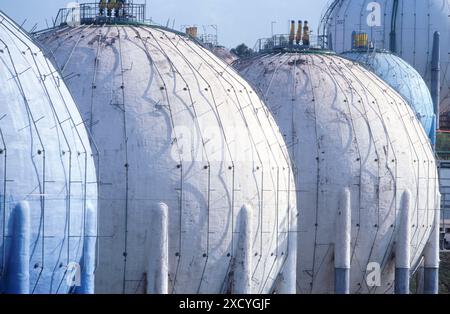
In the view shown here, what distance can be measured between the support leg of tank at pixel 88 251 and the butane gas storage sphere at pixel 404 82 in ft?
129

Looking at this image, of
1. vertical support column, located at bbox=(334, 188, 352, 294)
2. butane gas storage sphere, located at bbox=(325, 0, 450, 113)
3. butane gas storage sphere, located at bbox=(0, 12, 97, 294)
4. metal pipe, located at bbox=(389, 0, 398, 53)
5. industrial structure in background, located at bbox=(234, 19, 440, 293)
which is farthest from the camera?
butane gas storage sphere, located at bbox=(325, 0, 450, 113)

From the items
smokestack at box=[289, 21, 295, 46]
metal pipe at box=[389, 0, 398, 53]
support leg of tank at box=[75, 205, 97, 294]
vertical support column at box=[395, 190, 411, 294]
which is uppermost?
metal pipe at box=[389, 0, 398, 53]

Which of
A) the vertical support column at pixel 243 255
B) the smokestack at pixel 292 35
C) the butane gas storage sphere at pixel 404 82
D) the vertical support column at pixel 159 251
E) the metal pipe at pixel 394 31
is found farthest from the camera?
the metal pipe at pixel 394 31

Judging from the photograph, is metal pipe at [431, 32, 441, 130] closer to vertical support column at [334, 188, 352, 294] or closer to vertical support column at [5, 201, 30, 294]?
vertical support column at [334, 188, 352, 294]

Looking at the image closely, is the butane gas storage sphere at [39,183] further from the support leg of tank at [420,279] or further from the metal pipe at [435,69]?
the metal pipe at [435,69]

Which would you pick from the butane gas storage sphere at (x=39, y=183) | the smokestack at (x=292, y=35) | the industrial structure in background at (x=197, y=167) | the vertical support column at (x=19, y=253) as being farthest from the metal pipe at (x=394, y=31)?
the vertical support column at (x=19, y=253)

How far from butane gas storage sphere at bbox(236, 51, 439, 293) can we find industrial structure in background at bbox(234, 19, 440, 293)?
0.04 metres

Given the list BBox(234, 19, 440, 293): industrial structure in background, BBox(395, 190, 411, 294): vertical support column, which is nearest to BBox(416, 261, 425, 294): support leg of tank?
BBox(234, 19, 440, 293): industrial structure in background

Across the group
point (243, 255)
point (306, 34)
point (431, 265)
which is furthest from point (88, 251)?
point (431, 265)

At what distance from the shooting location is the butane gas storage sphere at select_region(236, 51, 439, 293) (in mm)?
52188

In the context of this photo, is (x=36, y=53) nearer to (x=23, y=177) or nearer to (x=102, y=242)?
(x=23, y=177)

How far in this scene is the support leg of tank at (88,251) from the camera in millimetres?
34375

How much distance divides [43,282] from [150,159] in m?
9.50
